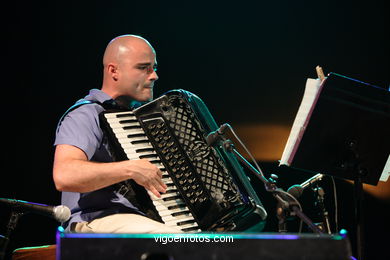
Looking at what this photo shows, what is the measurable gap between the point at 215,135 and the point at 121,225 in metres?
0.67

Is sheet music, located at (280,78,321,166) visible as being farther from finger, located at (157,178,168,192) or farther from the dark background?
the dark background

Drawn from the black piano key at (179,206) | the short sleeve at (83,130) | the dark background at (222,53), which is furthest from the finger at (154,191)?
the dark background at (222,53)

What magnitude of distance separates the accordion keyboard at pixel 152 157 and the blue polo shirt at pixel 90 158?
0.40 feet

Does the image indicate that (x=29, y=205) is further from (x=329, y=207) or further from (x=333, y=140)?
(x=329, y=207)

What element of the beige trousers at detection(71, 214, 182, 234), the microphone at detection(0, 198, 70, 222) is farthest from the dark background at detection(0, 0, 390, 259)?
the microphone at detection(0, 198, 70, 222)

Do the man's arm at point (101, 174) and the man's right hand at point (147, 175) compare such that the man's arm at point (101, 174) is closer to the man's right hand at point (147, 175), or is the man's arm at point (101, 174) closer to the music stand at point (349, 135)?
the man's right hand at point (147, 175)

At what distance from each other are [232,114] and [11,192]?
208 cm

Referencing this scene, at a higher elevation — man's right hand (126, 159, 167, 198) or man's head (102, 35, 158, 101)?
man's head (102, 35, 158, 101)

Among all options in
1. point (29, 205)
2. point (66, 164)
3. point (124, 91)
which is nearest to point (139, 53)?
point (124, 91)

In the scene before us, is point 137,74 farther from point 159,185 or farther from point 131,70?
point 159,185

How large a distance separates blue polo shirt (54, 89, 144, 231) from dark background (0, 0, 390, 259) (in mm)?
1512

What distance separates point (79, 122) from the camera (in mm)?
2422

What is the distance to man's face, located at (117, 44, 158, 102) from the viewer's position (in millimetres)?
2793

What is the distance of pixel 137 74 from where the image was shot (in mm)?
2799
